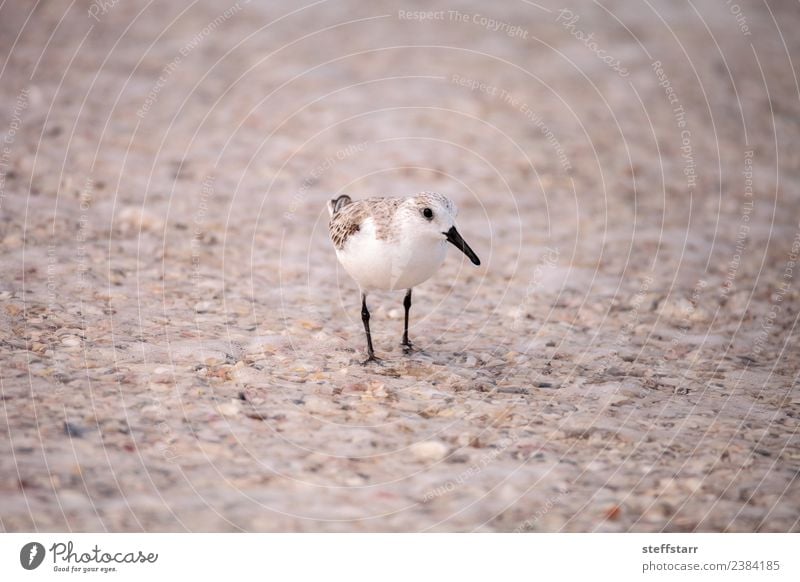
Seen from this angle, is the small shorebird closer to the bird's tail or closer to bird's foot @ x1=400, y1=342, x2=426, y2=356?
bird's foot @ x1=400, y1=342, x2=426, y2=356

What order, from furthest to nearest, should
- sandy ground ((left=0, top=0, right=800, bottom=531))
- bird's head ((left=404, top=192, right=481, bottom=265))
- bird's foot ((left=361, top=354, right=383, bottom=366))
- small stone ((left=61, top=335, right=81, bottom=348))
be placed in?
1. bird's foot ((left=361, top=354, right=383, bottom=366))
2. small stone ((left=61, top=335, right=81, bottom=348))
3. bird's head ((left=404, top=192, right=481, bottom=265))
4. sandy ground ((left=0, top=0, right=800, bottom=531))

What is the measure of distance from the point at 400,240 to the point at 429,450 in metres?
2.15

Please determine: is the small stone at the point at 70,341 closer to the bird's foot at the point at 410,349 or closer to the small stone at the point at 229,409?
the small stone at the point at 229,409

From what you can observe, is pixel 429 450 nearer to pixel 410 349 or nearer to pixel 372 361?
pixel 372 361

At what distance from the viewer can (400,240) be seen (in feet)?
27.6

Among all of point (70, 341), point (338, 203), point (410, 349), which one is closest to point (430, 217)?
point (410, 349)

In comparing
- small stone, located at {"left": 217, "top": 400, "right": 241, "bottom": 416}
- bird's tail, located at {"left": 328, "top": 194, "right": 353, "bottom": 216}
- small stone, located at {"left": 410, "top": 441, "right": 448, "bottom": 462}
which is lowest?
small stone, located at {"left": 410, "top": 441, "right": 448, "bottom": 462}

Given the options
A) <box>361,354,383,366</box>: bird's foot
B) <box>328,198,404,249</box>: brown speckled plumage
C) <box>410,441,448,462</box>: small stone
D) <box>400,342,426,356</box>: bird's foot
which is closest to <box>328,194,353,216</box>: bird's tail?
<box>328,198,404,249</box>: brown speckled plumage

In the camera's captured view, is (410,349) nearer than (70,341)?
No

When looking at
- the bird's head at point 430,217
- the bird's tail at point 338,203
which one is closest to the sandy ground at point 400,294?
the bird's tail at point 338,203

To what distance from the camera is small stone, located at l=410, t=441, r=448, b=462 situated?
24.5ft

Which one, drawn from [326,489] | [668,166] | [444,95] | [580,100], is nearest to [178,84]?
[444,95]

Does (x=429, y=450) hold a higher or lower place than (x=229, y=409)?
lower
